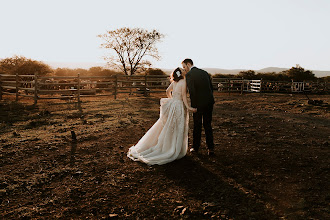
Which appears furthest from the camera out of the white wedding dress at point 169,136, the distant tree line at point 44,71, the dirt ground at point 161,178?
the distant tree line at point 44,71

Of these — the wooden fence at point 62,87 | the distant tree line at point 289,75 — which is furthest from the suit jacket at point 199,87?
the distant tree line at point 289,75

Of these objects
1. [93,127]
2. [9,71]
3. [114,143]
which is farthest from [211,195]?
[9,71]

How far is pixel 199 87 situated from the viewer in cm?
582

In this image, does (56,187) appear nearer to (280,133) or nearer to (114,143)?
(114,143)

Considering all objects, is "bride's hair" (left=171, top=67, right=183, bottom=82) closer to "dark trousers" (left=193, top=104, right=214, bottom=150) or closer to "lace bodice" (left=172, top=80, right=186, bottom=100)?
"lace bodice" (left=172, top=80, right=186, bottom=100)

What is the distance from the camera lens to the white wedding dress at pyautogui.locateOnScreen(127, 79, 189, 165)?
566 cm

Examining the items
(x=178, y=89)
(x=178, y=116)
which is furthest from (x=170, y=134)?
(x=178, y=89)

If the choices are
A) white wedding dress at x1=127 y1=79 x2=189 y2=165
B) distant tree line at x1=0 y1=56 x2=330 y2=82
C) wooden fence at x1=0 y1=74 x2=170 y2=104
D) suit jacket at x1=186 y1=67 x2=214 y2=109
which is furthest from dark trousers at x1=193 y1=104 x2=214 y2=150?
distant tree line at x1=0 y1=56 x2=330 y2=82

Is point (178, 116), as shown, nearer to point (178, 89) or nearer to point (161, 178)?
point (178, 89)

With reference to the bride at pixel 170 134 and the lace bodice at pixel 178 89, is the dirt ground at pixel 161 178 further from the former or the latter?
the lace bodice at pixel 178 89

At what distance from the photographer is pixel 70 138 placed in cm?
772

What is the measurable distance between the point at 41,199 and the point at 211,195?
8.11 feet

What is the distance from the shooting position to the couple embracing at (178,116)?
18.8 ft

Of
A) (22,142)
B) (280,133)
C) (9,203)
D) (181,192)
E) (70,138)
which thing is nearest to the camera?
(9,203)
